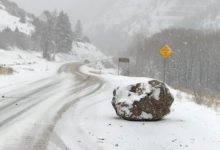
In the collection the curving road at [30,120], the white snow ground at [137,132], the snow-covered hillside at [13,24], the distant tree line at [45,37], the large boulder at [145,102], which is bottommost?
the white snow ground at [137,132]

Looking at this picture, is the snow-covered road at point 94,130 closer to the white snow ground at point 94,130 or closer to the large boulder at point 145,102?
the white snow ground at point 94,130

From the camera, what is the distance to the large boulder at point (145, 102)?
693 cm

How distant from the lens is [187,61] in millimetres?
66875

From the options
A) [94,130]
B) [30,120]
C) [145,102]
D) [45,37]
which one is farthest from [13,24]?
[94,130]

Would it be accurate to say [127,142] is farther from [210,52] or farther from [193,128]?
[210,52]

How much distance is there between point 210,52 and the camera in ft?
211

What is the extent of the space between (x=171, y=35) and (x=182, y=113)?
238 feet

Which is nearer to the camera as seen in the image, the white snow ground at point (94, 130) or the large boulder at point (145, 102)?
the white snow ground at point (94, 130)

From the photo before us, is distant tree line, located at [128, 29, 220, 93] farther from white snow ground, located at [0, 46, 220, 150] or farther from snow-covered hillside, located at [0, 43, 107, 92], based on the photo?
white snow ground, located at [0, 46, 220, 150]

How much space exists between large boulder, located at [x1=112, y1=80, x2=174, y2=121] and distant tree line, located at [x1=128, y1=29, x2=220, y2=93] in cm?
4776

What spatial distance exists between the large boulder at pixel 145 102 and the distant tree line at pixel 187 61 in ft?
157

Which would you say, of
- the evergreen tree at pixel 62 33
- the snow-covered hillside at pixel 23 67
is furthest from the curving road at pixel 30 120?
the evergreen tree at pixel 62 33

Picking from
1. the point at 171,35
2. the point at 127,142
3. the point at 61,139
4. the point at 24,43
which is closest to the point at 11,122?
the point at 61,139

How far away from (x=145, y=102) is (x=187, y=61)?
63.7 m
